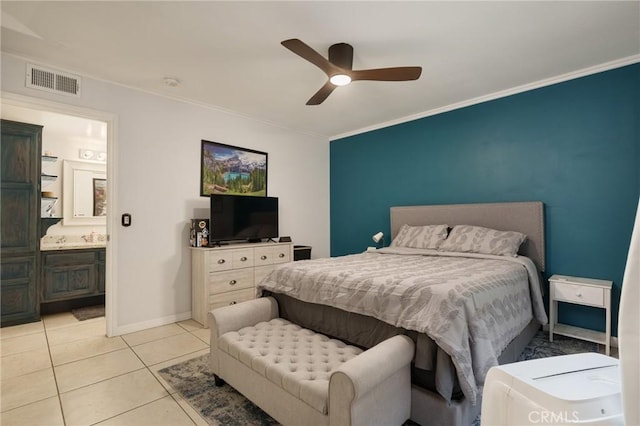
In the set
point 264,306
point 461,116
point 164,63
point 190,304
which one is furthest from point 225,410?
point 461,116

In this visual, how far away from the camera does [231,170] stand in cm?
410

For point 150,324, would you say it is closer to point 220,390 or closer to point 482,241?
point 220,390

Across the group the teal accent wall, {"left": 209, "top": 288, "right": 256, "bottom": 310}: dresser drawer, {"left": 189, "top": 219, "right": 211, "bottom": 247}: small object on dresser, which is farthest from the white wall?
the teal accent wall

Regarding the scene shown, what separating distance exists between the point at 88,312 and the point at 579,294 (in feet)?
17.9

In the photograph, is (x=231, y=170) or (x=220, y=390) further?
Result: (x=231, y=170)

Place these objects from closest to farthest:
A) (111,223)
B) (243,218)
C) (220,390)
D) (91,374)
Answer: (220,390), (91,374), (111,223), (243,218)

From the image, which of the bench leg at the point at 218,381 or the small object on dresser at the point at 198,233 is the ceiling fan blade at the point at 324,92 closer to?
the small object on dresser at the point at 198,233

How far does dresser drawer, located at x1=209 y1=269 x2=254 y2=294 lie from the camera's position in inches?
134

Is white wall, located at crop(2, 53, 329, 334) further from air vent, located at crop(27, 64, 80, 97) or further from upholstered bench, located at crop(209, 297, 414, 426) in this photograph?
upholstered bench, located at crop(209, 297, 414, 426)

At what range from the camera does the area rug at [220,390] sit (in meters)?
1.80

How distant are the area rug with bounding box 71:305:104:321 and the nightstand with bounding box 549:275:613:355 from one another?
5013 mm

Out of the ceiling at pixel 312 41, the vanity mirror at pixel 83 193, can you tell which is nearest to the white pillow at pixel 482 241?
the ceiling at pixel 312 41

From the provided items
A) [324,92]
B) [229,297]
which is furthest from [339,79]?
[229,297]

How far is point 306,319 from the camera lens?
2.34 metres
